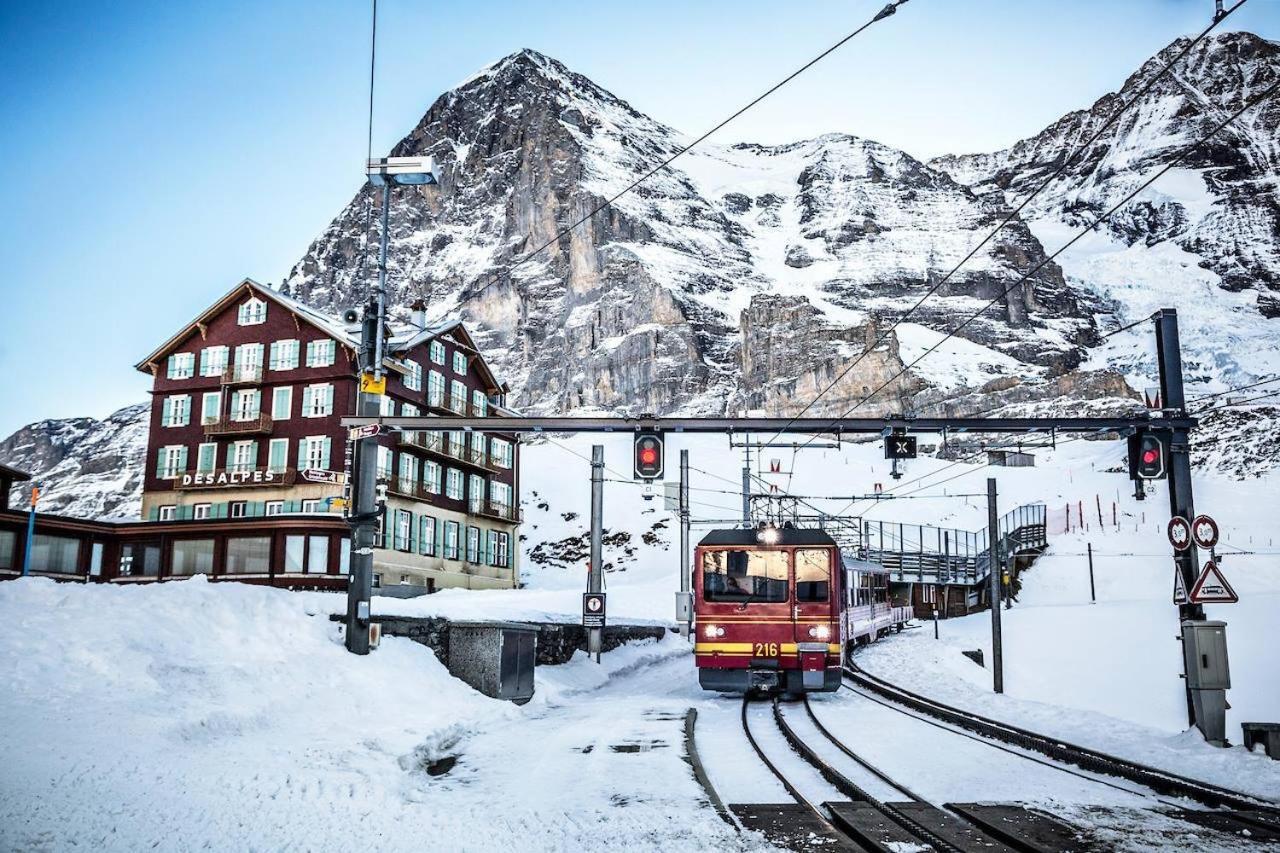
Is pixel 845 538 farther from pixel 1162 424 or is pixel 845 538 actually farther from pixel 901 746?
pixel 901 746

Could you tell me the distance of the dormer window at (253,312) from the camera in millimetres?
51562

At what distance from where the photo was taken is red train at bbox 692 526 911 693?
21000 mm

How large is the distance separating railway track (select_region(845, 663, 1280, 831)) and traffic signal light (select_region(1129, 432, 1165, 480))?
17.8 ft

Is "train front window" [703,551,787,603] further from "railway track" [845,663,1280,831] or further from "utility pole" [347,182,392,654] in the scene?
"utility pole" [347,182,392,654]

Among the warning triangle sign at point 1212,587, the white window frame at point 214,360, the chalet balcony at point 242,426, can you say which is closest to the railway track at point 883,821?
the warning triangle sign at point 1212,587

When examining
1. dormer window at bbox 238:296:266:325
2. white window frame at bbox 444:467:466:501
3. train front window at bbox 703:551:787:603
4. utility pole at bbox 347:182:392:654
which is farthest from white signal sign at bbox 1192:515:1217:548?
dormer window at bbox 238:296:266:325

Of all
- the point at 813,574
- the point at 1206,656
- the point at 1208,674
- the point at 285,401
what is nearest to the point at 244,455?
the point at 285,401

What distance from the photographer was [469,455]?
5741 cm

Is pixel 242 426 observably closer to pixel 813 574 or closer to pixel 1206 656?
pixel 813 574

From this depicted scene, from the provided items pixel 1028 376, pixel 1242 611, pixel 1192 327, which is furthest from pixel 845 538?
pixel 1192 327

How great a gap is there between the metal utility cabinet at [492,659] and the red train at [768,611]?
3.69m

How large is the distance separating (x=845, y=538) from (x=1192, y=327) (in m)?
176

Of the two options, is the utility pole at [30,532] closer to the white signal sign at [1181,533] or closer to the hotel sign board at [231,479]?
the hotel sign board at [231,479]

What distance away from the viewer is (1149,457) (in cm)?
1894
